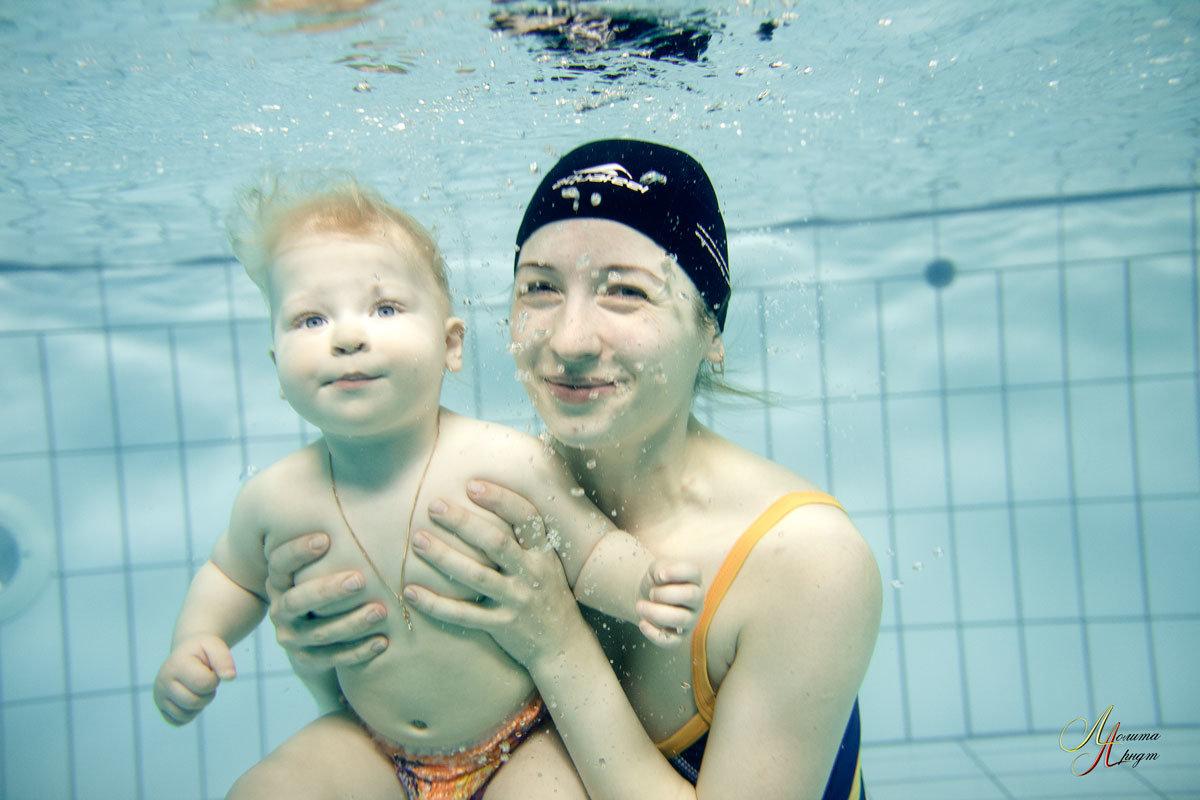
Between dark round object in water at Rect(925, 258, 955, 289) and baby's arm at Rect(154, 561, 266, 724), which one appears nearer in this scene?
baby's arm at Rect(154, 561, 266, 724)

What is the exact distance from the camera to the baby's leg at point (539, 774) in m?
1.58

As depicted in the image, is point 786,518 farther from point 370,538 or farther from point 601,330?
point 370,538

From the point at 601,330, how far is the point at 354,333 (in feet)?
1.76

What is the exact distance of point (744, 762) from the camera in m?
1.48

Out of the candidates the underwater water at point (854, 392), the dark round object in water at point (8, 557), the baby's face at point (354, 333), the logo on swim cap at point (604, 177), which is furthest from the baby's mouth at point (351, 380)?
the dark round object in water at point (8, 557)

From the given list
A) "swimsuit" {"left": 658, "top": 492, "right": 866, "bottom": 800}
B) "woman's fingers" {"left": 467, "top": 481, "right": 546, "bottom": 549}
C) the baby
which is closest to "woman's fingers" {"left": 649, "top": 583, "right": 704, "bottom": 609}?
the baby

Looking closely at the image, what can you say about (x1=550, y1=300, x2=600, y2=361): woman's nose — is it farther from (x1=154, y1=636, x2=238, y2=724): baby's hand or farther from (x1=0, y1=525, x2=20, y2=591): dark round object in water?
(x1=0, y1=525, x2=20, y2=591): dark round object in water

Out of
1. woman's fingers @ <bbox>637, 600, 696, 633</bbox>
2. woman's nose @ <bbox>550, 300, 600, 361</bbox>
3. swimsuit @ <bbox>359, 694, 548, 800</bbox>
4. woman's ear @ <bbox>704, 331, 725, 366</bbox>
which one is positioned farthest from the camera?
woman's ear @ <bbox>704, 331, 725, 366</bbox>

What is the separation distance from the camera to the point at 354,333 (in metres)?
1.45

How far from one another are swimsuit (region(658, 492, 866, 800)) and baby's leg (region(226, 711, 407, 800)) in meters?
0.73

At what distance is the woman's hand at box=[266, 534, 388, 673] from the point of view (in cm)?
153

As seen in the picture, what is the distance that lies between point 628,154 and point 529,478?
839 mm

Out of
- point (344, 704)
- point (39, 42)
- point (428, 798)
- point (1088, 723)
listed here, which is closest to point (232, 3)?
point (39, 42)

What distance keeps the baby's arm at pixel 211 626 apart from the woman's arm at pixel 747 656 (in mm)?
522
